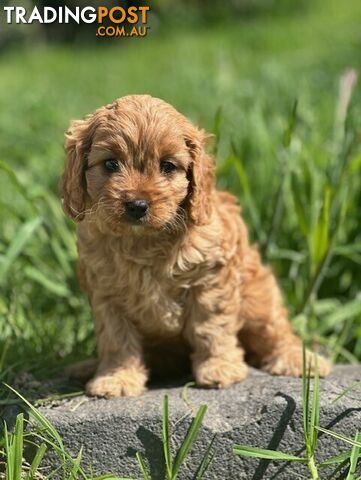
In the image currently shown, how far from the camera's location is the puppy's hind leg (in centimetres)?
385

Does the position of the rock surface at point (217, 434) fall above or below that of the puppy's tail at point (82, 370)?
below

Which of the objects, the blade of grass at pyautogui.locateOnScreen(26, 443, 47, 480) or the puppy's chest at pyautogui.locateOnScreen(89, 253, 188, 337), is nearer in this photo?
the blade of grass at pyautogui.locateOnScreen(26, 443, 47, 480)

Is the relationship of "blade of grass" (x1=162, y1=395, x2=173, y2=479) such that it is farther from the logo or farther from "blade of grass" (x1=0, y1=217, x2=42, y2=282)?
the logo

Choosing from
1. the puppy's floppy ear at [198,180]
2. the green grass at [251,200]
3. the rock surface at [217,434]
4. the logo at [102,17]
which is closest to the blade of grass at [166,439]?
the rock surface at [217,434]

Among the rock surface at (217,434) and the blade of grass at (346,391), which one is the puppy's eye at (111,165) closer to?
the rock surface at (217,434)

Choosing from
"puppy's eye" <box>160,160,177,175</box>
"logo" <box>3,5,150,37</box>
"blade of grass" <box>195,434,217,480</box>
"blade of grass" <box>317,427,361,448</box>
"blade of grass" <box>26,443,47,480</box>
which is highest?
"logo" <box>3,5,150,37</box>

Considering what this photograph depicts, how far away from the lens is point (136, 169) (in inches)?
125

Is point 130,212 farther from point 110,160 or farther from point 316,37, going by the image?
point 316,37

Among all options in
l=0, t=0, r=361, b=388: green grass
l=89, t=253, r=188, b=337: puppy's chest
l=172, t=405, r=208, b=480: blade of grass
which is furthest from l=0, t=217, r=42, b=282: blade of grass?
l=172, t=405, r=208, b=480: blade of grass

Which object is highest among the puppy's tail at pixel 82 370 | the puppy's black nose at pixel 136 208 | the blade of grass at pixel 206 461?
the puppy's black nose at pixel 136 208

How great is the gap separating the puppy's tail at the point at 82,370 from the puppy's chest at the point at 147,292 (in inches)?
17.2

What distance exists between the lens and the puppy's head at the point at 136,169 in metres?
3.14

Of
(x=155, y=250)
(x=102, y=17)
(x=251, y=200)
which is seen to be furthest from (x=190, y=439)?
(x=102, y=17)

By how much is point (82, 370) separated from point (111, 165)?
1141 millimetres
